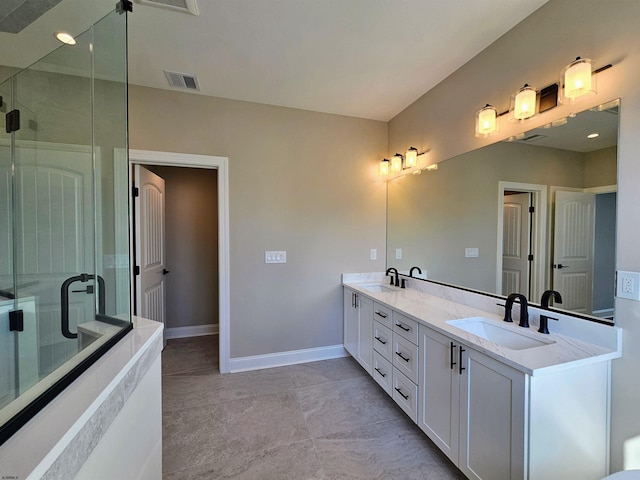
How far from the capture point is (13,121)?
188 cm

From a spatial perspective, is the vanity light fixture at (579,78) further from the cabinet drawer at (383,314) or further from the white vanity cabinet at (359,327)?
the white vanity cabinet at (359,327)

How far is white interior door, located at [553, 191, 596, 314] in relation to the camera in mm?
1460

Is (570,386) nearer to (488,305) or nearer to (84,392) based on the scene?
(488,305)

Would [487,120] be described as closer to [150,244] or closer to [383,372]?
[383,372]

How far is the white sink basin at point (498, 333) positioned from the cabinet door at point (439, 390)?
0.63ft

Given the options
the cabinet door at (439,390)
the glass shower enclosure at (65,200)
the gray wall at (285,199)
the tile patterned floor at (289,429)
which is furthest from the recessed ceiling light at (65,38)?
the cabinet door at (439,390)

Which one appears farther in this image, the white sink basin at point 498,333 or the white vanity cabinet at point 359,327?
the white vanity cabinet at point 359,327

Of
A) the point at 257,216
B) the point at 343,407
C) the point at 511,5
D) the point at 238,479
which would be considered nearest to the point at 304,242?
the point at 257,216

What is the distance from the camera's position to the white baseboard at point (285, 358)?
2822 mm

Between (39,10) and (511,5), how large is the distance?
2.75m

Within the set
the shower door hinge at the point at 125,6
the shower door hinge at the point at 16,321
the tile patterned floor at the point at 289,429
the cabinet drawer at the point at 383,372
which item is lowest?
the tile patterned floor at the point at 289,429

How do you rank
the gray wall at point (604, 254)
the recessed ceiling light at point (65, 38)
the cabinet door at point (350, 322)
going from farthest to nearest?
1. the cabinet door at point (350, 322)
2. the recessed ceiling light at point (65, 38)
3. the gray wall at point (604, 254)

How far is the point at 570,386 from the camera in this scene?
1.21 metres

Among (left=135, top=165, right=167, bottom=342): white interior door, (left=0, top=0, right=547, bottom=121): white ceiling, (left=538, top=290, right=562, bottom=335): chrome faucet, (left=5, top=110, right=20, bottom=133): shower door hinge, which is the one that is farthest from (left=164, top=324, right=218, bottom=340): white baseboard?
(left=538, top=290, right=562, bottom=335): chrome faucet
